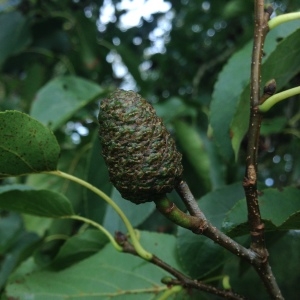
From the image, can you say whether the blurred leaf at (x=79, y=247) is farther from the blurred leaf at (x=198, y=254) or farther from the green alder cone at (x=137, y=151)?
the green alder cone at (x=137, y=151)

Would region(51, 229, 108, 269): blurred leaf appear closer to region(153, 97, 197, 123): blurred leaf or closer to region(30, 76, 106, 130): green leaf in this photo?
region(30, 76, 106, 130): green leaf

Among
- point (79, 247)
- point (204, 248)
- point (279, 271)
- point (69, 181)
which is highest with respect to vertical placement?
point (204, 248)

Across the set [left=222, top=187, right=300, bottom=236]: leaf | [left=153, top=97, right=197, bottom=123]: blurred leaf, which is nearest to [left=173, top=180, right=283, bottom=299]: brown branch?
[left=222, top=187, right=300, bottom=236]: leaf

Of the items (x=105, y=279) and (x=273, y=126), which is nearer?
(x=105, y=279)

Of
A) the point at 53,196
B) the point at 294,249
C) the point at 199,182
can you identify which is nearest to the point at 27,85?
the point at 199,182

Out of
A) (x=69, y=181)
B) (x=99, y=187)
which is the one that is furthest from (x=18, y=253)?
(x=99, y=187)

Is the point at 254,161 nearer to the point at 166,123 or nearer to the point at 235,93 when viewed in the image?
the point at 235,93
